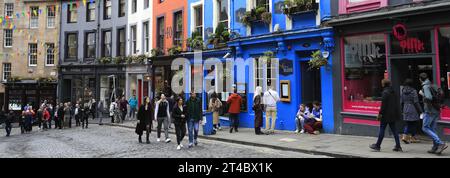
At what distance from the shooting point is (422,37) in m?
10.9

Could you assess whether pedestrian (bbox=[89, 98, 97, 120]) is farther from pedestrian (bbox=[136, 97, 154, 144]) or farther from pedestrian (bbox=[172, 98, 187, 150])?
pedestrian (bbox=[172, 98, 187, 150])

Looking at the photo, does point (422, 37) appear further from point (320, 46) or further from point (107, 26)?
point (107, 26)

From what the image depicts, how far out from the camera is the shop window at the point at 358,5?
11.8 m

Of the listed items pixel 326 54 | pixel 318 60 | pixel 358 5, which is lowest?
pixel 318 60

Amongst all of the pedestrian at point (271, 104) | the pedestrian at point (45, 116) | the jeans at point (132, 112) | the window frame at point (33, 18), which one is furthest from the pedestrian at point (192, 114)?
the window frame at point (33, 18)

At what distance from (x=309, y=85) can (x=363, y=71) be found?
99.7 inches

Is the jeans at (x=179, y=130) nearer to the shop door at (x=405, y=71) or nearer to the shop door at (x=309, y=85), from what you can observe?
the shop door at (x=309, y=85)

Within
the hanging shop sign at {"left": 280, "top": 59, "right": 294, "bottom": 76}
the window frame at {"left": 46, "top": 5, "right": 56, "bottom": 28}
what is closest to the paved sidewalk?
the hanging shop sign at {"left": 280, "top": 59, "right": 294, "bottom": 76}

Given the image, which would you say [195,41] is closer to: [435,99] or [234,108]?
[234,108]

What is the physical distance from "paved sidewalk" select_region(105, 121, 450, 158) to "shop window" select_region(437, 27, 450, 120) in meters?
1.11

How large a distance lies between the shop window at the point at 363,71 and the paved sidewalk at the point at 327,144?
3.98 ft

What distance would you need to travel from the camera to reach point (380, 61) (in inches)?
474

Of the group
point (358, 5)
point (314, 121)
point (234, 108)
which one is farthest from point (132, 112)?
point (358, 5)
